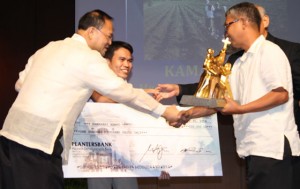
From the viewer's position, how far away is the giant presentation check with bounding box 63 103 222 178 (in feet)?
11.1

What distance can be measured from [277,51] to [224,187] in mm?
2757

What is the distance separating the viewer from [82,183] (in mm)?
5117

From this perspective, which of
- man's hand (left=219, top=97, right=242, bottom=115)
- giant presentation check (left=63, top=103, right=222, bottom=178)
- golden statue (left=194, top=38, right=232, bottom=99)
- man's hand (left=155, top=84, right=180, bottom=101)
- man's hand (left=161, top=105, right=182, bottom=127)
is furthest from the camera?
man's hand (left=155, top=84, right=180, bottom=101)

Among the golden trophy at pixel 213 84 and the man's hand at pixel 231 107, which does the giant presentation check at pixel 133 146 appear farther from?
the man's hand at pixel 231 107

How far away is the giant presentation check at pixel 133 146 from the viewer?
3.39 metres

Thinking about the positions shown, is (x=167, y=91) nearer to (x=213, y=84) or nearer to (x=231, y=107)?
(x=213, y=84)

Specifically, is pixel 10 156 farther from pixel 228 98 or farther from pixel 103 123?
pixel 228 98

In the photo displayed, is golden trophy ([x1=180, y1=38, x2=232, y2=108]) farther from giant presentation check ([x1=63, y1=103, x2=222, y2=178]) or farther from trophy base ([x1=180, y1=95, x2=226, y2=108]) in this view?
giant presentation check ([x1=63, y1=103, x2=222, y2=178])

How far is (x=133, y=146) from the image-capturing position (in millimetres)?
3434

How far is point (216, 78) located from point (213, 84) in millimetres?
49

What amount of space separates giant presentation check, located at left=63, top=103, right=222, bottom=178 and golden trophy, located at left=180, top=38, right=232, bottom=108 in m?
0.55

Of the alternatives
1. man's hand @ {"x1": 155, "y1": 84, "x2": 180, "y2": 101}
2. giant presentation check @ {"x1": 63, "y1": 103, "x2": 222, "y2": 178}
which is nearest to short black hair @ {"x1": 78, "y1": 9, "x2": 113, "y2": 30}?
giant presentation check @ {"x1": 63, "y1": 103, "x2": 222, "y2": 178}

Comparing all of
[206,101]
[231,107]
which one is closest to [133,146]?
[206,101]

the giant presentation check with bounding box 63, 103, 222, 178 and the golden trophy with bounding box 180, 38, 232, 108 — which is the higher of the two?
the golden trophy with bounding box 180, 38, 232, 108
